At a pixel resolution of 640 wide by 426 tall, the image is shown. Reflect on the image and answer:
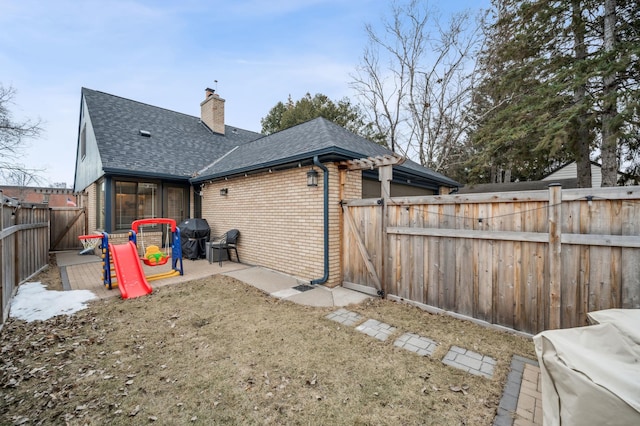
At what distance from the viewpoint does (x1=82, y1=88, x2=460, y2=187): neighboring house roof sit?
7051mm

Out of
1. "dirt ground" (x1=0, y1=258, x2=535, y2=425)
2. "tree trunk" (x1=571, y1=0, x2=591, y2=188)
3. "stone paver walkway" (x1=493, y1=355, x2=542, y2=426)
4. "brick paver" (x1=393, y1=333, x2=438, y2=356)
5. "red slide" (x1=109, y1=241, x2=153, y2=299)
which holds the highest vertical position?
"tree trunk" (x1=571, y1=0, x2=591, y2=188)

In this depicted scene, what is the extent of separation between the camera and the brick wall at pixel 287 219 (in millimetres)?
5496

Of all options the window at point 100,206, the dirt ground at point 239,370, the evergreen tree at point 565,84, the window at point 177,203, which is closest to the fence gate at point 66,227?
the window at point 100,206

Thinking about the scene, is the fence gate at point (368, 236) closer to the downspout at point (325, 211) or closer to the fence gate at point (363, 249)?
the fence gate at point (363, 249)

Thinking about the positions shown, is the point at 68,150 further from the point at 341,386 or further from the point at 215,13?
the point at 341,386

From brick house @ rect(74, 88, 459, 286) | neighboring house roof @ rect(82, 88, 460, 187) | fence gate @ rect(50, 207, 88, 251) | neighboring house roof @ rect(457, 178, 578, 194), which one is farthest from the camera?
neighboring house roof @ rect(457, 178, 578, 194)

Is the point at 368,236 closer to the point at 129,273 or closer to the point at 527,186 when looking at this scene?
the point at 129,273

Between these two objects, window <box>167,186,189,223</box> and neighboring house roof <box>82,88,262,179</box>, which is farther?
window <box>167,186,189,223</box>

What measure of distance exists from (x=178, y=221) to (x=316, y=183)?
7.40 metres

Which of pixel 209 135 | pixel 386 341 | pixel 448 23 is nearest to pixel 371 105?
pixel 448 23

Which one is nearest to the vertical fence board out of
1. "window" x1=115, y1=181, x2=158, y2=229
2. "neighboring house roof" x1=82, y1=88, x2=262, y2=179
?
"neighboring house roof" x1=82, y1=88, x2=262, y2=179

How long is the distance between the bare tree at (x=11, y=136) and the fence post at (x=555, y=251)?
20.4 m

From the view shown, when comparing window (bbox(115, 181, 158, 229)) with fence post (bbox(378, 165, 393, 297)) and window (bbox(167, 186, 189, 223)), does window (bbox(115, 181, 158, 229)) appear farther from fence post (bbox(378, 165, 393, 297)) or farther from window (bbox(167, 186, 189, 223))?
fence post (bbox(378, 165, 393, 297))

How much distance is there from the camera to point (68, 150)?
57.1 ft
